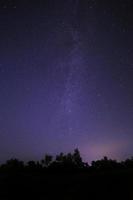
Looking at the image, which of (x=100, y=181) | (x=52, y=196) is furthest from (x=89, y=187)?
(x=52, y=196)

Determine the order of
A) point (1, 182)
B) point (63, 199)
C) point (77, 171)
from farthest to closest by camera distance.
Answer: point (77, 171)
point (1, 182)
point (63, 199)

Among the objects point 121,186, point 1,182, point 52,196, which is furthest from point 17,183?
point 121,186

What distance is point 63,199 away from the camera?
22.0m

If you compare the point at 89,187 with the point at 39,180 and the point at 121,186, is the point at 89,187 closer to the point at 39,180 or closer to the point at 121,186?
the point at 121,186

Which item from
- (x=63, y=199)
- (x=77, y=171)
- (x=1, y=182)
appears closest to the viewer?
(x=63, y=199)

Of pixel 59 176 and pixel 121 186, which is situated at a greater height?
pixel 59 176

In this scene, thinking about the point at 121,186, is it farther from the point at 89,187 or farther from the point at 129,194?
the point at 89,187

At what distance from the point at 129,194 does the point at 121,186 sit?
88cm

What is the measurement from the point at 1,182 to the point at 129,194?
9.34m

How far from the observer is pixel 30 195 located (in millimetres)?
22453

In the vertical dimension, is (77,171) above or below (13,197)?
above

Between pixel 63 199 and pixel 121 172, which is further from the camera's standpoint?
pixel 121 172

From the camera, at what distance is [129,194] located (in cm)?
2223

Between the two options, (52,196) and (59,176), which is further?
(59,176)
